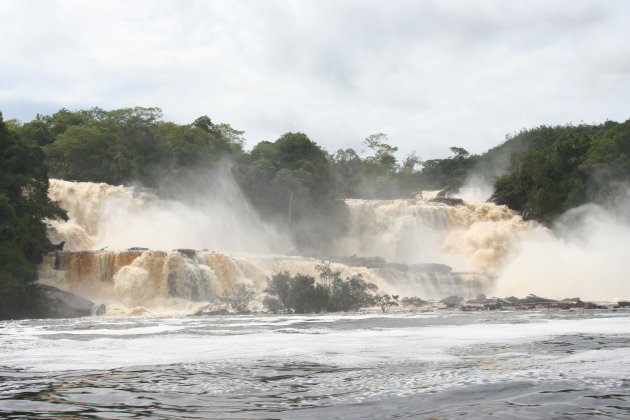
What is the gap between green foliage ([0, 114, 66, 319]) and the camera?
22.8 meters

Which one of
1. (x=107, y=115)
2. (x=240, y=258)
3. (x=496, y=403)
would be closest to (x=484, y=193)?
(x=107, y=115)

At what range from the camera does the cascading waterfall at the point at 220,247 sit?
86.1ft

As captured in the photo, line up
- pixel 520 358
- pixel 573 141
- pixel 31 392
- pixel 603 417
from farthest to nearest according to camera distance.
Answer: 1. pixel 573 141
2. pixel 520 358
3. pixel 31 392
4. pixel 603 417

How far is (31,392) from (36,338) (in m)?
6.37

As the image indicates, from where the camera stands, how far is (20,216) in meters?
26.5

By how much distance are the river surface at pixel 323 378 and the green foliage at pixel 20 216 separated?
14514 mm

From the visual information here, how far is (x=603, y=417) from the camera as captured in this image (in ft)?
12.5

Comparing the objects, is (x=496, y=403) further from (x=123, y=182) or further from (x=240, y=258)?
(x=123, y=182)

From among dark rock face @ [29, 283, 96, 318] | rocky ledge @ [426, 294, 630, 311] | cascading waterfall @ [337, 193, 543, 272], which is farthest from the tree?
cascading waterfall @ [337, 193, 543, 272]

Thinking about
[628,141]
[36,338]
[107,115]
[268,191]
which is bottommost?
[36,338]

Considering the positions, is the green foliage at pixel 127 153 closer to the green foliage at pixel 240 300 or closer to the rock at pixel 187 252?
the rock at pixel 187 252

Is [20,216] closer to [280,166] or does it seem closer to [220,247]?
[220,247]

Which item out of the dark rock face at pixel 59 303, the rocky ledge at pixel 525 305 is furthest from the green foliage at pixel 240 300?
the rocky ledge at pixel 525 305

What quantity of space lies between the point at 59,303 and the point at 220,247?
18983 millimetres
